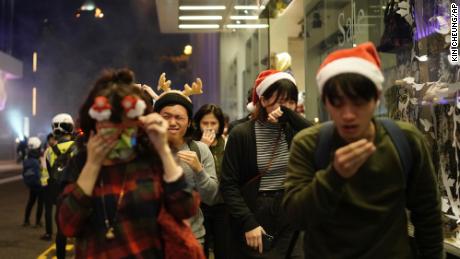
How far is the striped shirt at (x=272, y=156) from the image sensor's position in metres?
3.25

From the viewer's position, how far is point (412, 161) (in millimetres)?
1969

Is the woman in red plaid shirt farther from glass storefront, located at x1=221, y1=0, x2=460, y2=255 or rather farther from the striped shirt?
glass storefront, located at x1=221, y1=0, x2=460, y2=255

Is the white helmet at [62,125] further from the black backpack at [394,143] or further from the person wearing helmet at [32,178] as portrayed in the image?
the black backpack at [394,143]

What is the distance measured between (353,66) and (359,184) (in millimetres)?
438

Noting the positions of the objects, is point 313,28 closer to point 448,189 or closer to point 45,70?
point 448,189

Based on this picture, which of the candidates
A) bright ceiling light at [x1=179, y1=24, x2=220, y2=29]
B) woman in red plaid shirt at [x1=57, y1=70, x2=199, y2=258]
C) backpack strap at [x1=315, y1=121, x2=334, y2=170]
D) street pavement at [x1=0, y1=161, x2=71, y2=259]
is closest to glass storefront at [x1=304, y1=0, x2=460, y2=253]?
backpack strap at [x1=315, y1=121, x2=334, y2=170]

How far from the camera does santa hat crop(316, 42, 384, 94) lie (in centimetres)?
188

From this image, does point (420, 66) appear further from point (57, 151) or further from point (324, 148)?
point (57, 151)

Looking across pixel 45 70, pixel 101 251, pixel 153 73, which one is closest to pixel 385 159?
pixel 101 251

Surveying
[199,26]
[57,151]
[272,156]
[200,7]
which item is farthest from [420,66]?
[199,26]

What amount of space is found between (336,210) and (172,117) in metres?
1.80

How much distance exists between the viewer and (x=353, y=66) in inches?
74.6

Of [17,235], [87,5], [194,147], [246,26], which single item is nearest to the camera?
[194,147]

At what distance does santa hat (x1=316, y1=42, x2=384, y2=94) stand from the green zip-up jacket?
212mm
